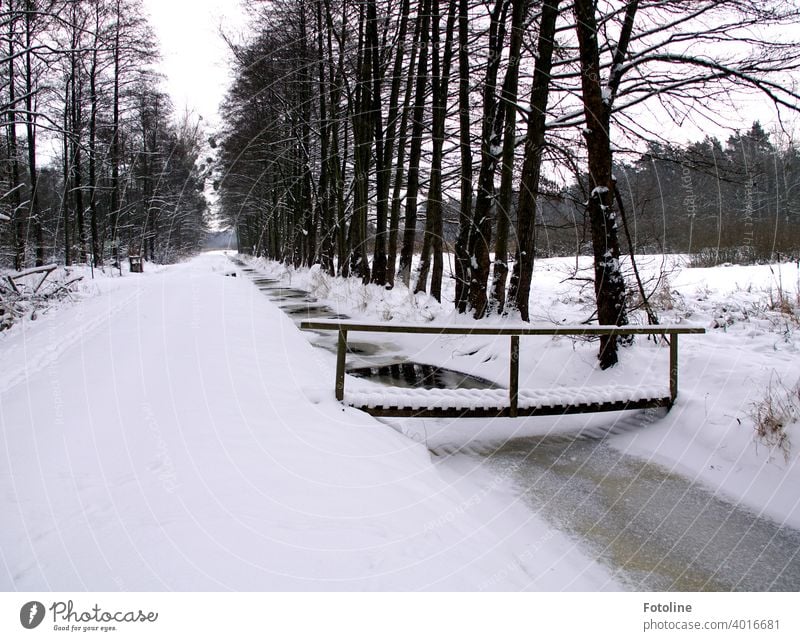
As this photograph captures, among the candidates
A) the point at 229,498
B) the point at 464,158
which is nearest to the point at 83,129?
the point at 464,158

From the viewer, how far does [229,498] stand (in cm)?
293

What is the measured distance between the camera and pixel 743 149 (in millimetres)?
7715

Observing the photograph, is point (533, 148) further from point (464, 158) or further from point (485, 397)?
point (485, 397)

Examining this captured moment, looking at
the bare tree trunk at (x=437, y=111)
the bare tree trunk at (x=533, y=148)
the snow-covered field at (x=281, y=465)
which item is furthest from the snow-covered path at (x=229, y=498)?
the bare tree trunk at (x=437, y=111)

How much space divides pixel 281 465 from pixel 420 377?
4564 mm

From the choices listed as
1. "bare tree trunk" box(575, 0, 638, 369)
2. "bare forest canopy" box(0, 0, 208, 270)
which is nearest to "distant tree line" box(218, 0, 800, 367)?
"bare tree trunk" box(575, 0, 638, 369)

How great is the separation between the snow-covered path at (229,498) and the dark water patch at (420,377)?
7.24 ft

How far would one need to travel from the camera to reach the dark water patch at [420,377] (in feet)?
24.3

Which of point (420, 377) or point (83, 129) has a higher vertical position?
point (83, 129)

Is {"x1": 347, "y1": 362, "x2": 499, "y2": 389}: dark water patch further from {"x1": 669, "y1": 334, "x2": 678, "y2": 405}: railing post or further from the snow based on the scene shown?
{"x1": 669, "y1": 334, "x2": 678, "y2": 405}: railing post

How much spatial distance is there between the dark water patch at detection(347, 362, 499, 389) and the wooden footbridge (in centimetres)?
168
